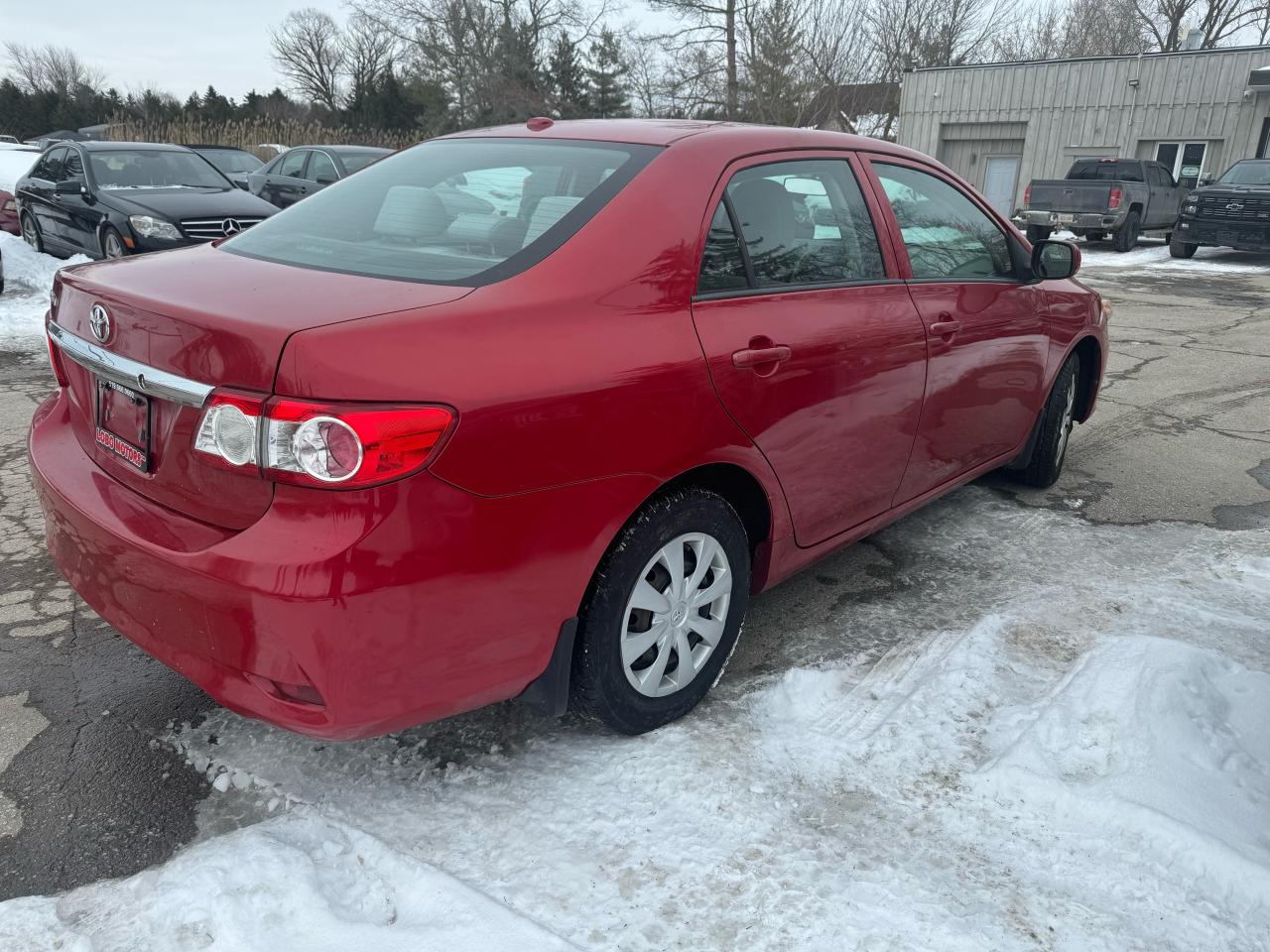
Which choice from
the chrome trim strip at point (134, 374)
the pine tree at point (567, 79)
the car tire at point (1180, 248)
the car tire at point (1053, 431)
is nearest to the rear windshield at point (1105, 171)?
the car tire at point (1180, 248)

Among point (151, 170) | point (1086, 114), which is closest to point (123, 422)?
point (151, 170)

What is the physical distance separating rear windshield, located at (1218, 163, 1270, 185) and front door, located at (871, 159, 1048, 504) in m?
15.7

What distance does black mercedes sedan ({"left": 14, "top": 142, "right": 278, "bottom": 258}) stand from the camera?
30.3 feet

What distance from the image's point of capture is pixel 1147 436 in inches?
228

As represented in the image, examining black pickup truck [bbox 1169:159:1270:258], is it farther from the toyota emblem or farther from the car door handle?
the toyota emblem

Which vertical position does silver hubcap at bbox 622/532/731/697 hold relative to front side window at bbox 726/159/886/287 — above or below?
below

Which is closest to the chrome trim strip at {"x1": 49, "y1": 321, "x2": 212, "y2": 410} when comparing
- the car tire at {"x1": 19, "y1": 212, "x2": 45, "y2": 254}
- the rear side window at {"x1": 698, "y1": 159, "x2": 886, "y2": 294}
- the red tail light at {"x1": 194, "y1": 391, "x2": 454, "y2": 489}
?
the red tail light at {"x1": 194, "y1": 391, "x2": 454, "y2": 489}

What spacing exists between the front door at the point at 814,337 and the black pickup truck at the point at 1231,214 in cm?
1595

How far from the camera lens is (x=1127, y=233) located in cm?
1819

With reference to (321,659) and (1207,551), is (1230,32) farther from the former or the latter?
(321,659)

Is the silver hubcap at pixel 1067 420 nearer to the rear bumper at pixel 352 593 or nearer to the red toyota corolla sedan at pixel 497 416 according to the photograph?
the red toyota corolla sedan at pixel 497 416

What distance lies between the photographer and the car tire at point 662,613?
235 centimetres

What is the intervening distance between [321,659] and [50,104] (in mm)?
58852

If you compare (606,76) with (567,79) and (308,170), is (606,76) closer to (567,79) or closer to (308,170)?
(567,79)
